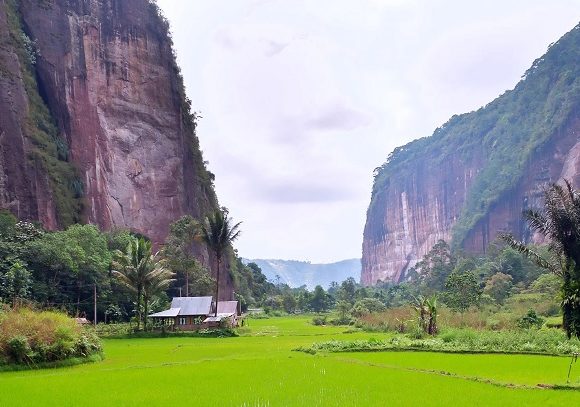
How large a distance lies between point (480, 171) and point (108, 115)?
99.1m

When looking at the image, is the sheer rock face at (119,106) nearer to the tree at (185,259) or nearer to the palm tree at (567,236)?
the tree at (185,259)

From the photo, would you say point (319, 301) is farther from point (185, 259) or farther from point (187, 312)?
point (187, 312)

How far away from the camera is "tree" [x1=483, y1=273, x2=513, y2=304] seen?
4706cm

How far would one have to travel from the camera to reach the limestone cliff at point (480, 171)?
10000 cm

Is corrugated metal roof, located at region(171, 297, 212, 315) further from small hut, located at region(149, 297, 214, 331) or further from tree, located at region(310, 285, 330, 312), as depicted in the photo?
tree, located at region(310, 285, 330, 312)

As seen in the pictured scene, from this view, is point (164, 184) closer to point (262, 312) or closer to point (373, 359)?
point (262, 312)

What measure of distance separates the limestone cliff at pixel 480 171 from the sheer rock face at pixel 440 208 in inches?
7.5

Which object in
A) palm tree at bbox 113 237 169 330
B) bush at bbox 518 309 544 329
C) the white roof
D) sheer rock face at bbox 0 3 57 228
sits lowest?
bush at bbox 518 309 544 329

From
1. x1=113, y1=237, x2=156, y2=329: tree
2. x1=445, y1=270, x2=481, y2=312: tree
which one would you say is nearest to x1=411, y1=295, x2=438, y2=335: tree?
x1=445, y1=270, x2=481, y2=312: tree

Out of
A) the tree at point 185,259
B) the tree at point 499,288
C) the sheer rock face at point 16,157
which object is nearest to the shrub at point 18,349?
the tree at point 185,259

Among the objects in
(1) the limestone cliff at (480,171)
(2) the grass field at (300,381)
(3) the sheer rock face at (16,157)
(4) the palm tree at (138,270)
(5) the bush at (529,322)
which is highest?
(1) the limestone cliff at (480,171)

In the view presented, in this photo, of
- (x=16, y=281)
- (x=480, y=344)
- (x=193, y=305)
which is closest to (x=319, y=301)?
(x=193, y=305)

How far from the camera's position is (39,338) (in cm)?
1577

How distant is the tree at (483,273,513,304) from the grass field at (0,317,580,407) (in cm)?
3096
